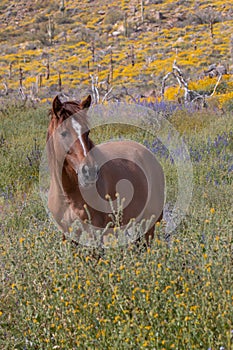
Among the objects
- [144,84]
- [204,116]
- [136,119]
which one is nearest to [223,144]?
[136,119]

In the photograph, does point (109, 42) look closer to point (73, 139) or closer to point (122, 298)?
point (73, 139)

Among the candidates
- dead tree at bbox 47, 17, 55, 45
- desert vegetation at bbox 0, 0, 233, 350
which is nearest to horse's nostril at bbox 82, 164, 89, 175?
desert vegetation at bbox 0, 0, 233, 350

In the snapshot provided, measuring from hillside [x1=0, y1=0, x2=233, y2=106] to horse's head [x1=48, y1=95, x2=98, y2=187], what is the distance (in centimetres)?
2007

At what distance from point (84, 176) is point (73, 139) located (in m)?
0.31

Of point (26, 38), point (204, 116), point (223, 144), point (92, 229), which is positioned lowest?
point (26, 38)

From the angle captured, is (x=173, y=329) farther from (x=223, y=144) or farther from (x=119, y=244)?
(x=223, y=144)

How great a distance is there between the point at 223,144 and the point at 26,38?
1546 inches

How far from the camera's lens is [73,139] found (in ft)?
13.1

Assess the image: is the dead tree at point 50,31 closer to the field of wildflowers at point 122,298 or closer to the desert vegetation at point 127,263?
the desert vegetation at point 127,263

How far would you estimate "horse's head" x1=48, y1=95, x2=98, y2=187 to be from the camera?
3.84 metres

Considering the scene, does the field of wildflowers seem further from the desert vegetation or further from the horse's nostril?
the horse's nostril

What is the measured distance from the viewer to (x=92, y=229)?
4.10 meters

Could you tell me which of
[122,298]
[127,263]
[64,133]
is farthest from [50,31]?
[122,298]

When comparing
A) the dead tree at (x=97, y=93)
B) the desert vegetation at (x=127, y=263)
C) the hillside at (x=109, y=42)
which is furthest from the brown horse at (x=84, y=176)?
the hillside at (x=109, y=42)
